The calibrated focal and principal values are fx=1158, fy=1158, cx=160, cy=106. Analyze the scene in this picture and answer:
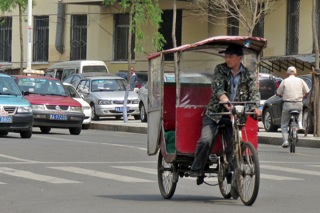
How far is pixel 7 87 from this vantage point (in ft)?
89.3

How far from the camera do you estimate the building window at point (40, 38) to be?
6162 cm

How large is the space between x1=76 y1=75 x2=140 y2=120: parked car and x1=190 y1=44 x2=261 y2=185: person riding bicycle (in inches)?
975

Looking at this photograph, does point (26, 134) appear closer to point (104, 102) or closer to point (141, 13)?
point (104, 102)

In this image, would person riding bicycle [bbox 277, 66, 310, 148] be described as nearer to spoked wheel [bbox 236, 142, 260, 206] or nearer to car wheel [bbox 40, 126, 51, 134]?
car wheel [bbox 40, 126, 51, 134]

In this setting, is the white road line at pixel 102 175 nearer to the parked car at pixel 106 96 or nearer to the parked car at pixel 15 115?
the parked car at pixel 15 115

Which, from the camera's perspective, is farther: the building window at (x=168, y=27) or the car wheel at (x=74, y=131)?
the building window at (x=168, y=27)

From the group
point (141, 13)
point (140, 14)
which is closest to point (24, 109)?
point (140, 14)

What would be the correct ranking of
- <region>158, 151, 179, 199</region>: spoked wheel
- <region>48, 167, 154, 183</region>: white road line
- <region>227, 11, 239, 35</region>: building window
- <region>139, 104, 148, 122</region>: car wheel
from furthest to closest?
<region>227, 11, 239, 35</region>: building window → <region>139, 104, 148, 122</region>: car wheel → <region>48, 167, 154, 183</region>: white road line → <region>158, 151, 179, 199</region>: spoked wheel

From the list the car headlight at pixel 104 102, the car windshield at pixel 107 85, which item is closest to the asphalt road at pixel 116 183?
the car headlight at pixel 104 102

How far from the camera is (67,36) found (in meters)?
60.4

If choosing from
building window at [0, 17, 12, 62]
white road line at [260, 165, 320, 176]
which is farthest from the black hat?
building window at [0, 17, 12, 62]

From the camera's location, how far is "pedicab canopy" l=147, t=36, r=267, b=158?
13367mm

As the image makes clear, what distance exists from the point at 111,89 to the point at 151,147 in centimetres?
2527

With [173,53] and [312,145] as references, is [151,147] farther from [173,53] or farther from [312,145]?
[312,145]
